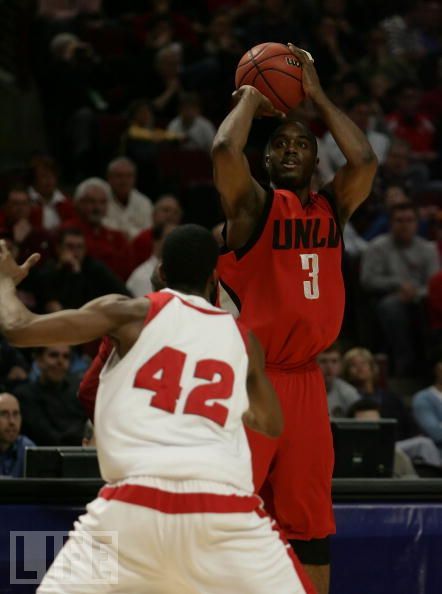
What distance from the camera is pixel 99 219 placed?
34.3ft

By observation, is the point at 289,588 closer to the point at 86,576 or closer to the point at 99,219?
the point at 86,576

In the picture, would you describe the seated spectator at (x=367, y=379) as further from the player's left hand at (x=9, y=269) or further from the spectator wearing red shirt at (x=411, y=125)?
the player's left hand at (x=9, y=269)

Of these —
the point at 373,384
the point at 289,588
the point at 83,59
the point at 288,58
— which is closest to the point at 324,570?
the point at 289,588

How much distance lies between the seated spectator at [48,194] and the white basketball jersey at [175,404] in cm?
640

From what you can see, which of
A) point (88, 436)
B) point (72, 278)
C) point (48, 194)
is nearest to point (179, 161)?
point (48, 194)

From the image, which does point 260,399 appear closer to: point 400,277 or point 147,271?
point 147,271

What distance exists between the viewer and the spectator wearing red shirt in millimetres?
13414

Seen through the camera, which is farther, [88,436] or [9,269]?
[88,436]

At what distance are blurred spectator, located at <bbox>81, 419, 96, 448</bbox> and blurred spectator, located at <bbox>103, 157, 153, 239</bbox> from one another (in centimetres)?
328

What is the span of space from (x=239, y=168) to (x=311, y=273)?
53cm

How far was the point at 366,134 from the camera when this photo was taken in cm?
1266

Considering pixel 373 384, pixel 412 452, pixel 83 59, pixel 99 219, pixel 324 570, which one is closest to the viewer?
pixel 324 570

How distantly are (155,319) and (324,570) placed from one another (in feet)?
5.38

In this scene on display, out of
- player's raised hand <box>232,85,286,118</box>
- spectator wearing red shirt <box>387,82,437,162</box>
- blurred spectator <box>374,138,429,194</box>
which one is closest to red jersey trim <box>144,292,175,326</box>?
player's raised hand <box>232,85,286,118</box>
